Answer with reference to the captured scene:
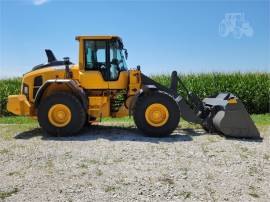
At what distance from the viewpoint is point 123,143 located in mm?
9375

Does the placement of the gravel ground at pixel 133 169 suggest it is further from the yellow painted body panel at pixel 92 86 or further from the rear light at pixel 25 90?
the rear light at pixel 25 90

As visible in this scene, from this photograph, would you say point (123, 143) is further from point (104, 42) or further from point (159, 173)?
point (104, 42)

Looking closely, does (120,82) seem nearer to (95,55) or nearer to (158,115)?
(95,55)

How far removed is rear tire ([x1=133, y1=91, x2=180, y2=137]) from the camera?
34.5ft

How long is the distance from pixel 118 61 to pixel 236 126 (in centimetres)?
350

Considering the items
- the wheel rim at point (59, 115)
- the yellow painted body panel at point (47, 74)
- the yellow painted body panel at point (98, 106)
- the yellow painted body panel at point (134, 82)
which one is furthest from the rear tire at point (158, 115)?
the yellow painted body panel at point (47, 74)

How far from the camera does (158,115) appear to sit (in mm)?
10586

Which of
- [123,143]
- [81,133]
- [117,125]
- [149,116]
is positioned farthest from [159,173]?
[117,125]

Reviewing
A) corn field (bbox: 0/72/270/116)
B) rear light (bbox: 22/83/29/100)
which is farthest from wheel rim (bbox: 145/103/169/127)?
corn field (bbox: 0/72/270/116)

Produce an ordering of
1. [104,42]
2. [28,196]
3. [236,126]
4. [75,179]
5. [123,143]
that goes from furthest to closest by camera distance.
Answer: [104,42]
[236,126]
[123,143]
[75,179]
[28,196]

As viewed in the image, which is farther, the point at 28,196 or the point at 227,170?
the point at 227,170

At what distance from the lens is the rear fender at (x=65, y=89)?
1067 centimetres

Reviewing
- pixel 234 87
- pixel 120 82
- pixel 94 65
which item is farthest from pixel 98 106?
pixel 234 87

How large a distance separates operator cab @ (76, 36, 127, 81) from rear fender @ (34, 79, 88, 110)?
2.10 ft
